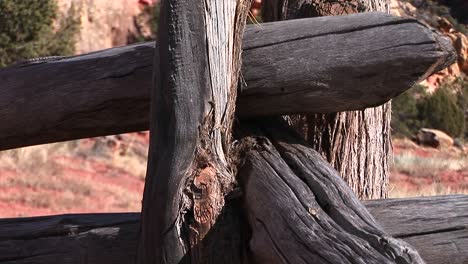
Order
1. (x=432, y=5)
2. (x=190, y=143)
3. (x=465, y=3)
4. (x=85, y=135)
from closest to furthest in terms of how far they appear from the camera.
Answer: (x=190, y=143)
(x=85, y=135)
(x=432, y=5)
(x=465, y=3)

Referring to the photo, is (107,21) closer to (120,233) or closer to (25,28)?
(25,28)

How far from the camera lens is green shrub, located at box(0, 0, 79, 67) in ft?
56.8

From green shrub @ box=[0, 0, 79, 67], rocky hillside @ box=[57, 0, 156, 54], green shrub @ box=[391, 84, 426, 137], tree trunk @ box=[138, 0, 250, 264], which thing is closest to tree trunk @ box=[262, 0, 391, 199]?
tree trunk @ box=[138, 0, 250, 264]

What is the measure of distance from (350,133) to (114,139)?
47.2 ft

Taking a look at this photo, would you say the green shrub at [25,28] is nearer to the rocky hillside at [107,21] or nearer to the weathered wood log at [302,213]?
the rocky hillside at [107,21]

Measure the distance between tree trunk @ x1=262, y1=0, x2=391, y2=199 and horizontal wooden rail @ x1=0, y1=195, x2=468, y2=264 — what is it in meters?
0.40

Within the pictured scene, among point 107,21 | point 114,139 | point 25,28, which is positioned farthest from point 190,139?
point 107,21

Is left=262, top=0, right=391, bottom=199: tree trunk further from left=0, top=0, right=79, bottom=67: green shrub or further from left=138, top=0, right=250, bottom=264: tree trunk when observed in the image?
left=0, top=0, right=79, bottom=67: green shrub

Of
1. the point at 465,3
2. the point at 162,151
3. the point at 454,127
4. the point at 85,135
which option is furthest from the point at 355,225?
the point at 465,3

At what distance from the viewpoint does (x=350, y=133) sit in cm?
221

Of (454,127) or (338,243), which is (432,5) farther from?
(338,243)

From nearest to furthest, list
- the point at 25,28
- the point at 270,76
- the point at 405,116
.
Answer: the point at 270,76 < the point at 25,28 < the point at 405,116

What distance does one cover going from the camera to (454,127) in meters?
22.2

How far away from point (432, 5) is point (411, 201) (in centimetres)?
2510
